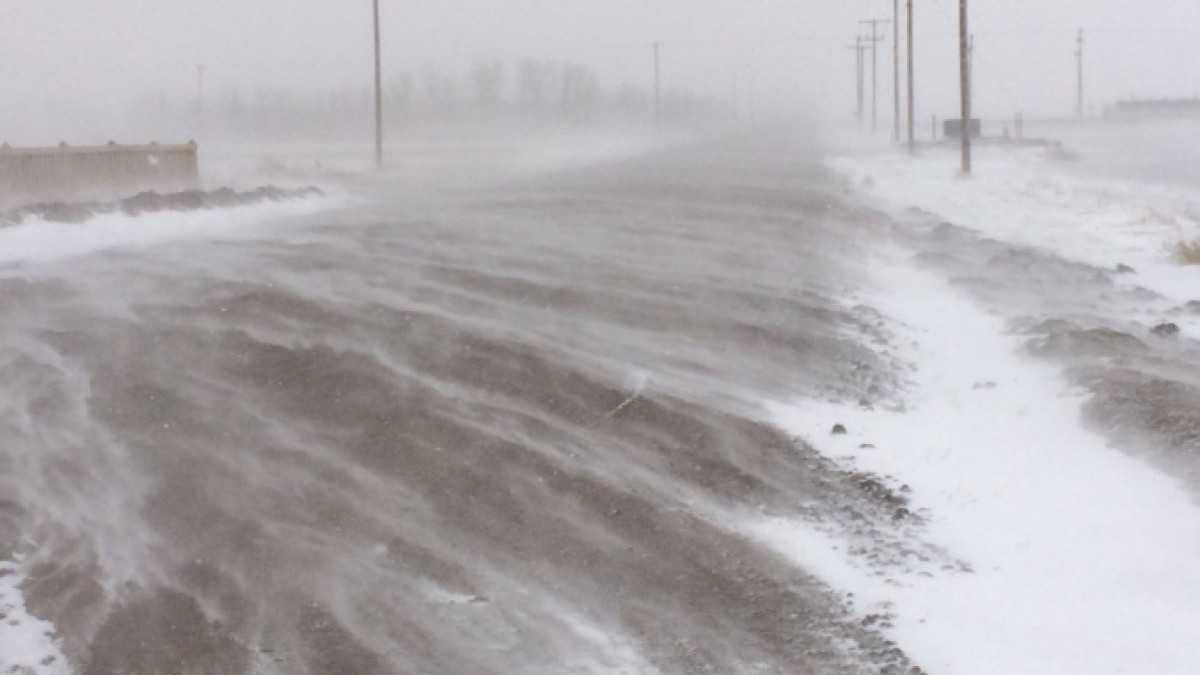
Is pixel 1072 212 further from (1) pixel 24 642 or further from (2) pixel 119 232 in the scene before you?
(1) pixel 24 642

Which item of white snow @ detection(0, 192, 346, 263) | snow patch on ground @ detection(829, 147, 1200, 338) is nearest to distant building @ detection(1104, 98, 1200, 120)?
snow patch on ground @ detection(829, 147, 1200, 338)

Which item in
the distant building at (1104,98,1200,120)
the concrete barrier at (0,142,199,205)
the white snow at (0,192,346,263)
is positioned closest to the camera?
the white snow at (0,192,346,263)

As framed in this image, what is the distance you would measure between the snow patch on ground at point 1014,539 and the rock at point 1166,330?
105 inches

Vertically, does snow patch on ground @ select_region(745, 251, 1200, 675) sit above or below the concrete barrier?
below

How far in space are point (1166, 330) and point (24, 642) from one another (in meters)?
11.8

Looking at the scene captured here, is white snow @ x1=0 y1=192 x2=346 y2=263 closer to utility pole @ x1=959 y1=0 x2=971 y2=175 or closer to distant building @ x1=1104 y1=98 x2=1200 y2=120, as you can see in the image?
utility pole @ x1=959 y1=0 x2=971 y2=175

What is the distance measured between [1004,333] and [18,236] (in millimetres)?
15564

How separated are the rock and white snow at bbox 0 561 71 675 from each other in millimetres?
11418

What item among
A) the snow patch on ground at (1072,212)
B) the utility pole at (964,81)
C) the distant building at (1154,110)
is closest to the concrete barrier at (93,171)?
the snow patch on ground at (1072,212)

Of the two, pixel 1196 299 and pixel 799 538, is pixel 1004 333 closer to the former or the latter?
pixel 1196 299

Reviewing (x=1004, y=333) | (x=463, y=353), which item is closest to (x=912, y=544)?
(x=463, y=353)

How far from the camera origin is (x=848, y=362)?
13.7 meters

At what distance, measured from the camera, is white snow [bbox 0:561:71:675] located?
22.9ft

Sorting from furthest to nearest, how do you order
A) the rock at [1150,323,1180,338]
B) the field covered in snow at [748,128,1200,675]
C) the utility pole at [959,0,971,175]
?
1. the utility pole at [959,0,971,175]
2. the rock at [1150,323,1180,338]
3. the field covered in snow at [748,128,1200,675]
